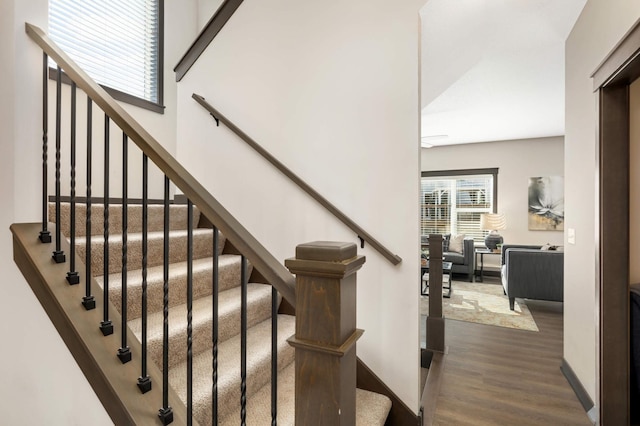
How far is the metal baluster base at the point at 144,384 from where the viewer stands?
1.19 meters

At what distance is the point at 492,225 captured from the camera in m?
6.47

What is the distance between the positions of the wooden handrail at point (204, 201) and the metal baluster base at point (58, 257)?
2.18 feet

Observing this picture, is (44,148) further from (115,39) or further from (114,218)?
(115,39)

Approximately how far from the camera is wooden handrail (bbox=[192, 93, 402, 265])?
1897 mm

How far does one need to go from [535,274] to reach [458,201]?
10.8 ft

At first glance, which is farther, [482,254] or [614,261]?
[482,254]

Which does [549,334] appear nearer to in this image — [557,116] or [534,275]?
[534,275]

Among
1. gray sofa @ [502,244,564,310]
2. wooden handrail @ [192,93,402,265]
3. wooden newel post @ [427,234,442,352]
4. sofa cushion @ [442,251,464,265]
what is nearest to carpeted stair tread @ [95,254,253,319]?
wooden handrail @ [192,93,402,265]

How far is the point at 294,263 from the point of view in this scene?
853mm

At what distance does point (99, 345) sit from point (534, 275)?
4560mm

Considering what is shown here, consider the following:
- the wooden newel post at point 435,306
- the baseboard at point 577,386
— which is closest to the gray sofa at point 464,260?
the wooden newel post at point 435,306

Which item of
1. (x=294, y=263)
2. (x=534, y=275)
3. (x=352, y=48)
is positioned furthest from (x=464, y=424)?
(x=534, y=275)

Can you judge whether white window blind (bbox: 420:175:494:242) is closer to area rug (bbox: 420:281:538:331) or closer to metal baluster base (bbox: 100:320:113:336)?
area rug (bbox: 420:281:538:331)

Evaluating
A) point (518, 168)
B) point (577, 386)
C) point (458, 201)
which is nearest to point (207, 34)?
point (577, 386)
